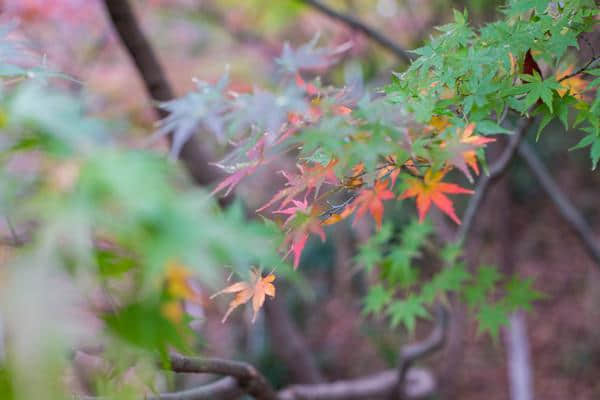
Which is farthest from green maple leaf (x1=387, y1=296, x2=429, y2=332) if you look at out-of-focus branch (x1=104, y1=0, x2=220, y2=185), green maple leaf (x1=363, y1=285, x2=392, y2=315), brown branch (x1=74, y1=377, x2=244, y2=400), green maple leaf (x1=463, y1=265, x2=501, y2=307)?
out-of-focus branch (x1=104, y1=0, x2=220, y2=185)

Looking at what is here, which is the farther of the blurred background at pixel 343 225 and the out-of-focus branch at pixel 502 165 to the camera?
the blurred background at pixel 343 225

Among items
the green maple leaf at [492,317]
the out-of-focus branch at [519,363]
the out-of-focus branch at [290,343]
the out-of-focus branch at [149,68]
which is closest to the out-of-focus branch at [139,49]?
the out-of-focus branch at [149,68]

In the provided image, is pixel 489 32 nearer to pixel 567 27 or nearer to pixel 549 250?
pixel 567 27

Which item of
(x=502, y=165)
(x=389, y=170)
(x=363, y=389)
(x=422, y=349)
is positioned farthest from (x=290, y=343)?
(x=389, y=170)

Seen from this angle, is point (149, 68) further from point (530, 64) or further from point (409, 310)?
point (530, 64)

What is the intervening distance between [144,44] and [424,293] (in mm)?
1296

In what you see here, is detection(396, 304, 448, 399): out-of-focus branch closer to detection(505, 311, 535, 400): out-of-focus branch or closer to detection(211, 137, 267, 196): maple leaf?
detection(505, 311, 535, 400): out-of-focus branch

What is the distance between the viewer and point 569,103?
92cm

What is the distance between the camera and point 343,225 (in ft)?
12.0

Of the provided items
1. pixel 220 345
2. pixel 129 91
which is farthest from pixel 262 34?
pixel 220 345

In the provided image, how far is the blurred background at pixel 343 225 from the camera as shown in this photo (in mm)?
2539

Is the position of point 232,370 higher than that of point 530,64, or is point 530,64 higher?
point 530,64

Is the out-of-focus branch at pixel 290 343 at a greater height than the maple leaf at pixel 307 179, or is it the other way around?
the maple leaf at pixel 307 179

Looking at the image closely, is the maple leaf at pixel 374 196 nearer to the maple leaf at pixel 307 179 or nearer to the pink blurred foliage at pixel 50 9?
the maple leaf at pixel 307 179
